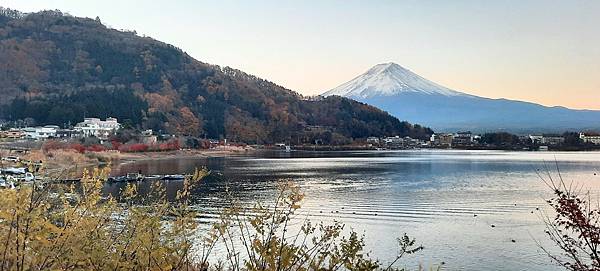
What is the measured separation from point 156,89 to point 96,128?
31478 millimetres

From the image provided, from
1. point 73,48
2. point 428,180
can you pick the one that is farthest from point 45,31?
point 428,180

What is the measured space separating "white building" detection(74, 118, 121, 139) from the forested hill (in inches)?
190

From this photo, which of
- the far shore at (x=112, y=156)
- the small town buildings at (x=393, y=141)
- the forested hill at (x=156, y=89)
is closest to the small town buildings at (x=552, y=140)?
the forested hill at (x=156, y=89)

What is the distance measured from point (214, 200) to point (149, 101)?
59.1 m

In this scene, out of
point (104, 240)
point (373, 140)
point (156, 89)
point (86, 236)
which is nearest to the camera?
point (86, 236)

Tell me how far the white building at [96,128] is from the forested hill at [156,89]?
4.84 meters

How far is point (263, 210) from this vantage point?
101 inches

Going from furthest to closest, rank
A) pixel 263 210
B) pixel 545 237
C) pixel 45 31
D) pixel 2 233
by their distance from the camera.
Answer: pixel 45 31
pixel 545 237
pixel 263 210
pixel 2 233

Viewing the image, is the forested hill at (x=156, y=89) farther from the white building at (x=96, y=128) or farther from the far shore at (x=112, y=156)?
the far shore at (x=112, y=156)

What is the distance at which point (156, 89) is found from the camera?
83750 mm

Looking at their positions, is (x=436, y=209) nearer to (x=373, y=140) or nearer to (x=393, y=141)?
(x=373, y=140)

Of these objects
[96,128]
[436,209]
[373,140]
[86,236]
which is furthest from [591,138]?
[86,236]

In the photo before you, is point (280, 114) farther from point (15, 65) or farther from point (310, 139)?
point (15, 65)

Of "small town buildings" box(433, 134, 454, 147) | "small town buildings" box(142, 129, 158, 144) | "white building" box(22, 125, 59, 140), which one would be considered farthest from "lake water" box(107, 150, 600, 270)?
"small town buildings" box(433, 134, 454, 147)
